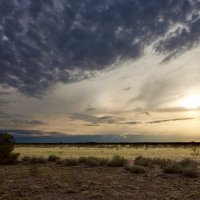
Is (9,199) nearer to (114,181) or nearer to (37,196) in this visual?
(37,196)

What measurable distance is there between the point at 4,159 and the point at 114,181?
51.4 feet

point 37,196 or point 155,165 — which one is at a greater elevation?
point 155,165

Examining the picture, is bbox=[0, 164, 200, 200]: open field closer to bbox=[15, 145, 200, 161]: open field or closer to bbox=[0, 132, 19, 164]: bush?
bbox=[0, 132, 19, 164]: bush

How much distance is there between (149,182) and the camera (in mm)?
19609

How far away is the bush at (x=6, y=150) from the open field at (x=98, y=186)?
8.80 meters

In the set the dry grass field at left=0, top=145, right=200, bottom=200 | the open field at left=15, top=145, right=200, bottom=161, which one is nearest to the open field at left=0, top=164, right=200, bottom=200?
the dry grass field at left=0, top=145, right=200, bottom=200

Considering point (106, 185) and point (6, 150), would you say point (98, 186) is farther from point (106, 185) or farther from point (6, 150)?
point (6, 150)

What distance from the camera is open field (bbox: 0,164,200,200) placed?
51.6 feet

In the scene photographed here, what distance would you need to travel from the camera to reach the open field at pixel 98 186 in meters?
15.7

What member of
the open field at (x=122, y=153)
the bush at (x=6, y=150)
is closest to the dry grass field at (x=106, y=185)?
the bush at (x=6, y=150)

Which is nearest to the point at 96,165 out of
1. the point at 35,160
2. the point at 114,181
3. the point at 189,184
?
the point at 35,160

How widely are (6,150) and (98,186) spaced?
1773 cm

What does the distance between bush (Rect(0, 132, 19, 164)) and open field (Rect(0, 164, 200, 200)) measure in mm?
8798

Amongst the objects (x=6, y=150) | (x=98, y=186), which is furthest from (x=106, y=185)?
(x=6, y=150)
